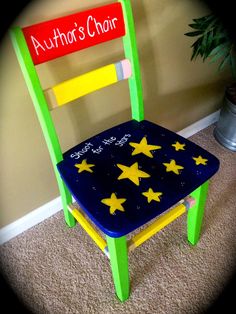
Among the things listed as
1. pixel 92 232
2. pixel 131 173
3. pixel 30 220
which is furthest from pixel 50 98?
pixel 30 220

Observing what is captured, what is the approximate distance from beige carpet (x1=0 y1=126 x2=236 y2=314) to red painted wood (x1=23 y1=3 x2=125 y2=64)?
0.62m

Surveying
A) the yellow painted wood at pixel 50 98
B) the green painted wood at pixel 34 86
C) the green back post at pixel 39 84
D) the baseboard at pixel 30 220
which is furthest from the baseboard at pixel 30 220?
the yellow painted wood at pixel 50 98

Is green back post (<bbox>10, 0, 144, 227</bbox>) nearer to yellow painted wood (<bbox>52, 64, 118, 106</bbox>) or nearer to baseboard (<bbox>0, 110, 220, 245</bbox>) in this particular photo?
yellow painted wood (<bbox>52, 64, 118, 106</bbox>)

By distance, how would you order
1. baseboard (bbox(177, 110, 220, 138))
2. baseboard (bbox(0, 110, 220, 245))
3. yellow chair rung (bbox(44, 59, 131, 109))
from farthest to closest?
baseboard (bbox(177, 110, 220, 138)), baseboard (bbox(0, 110, 220, 245)), yellow chair rung (bbox(44, 59, 131, 109))

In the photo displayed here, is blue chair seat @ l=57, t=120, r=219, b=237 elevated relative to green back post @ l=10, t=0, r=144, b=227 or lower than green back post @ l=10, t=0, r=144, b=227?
lower

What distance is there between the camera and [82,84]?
2.39ft

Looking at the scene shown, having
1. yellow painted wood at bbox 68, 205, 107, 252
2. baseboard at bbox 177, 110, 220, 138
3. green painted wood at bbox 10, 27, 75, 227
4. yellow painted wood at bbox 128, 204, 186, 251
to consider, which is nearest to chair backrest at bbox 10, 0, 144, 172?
green painted wood at bbox 10, 27, 75, 227

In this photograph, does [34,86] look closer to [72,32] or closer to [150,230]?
[72,32]

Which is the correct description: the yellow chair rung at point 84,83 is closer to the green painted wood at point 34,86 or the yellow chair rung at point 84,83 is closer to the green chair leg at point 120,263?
the green painted wood at point 34,86

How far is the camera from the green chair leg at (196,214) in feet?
2.58

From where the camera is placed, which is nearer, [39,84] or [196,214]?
[39,84]

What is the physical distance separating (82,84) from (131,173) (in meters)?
0.26

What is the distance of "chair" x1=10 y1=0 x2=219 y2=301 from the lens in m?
0.63

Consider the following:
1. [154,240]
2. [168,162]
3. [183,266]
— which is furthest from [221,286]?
[168,162]
